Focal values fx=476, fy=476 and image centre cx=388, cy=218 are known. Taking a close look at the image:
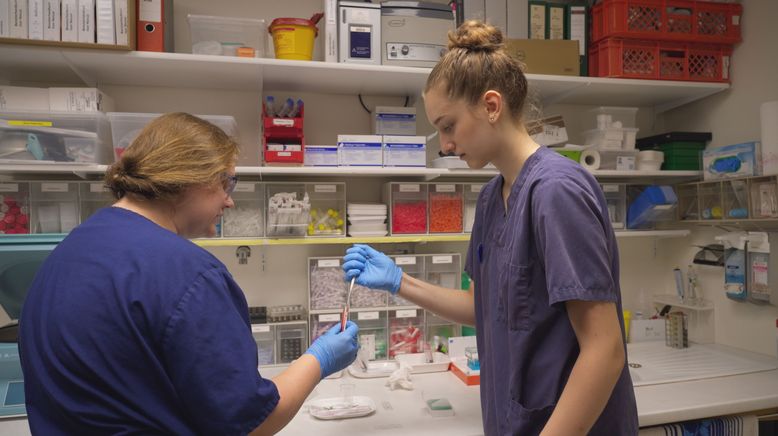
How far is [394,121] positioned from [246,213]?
0.77 meters

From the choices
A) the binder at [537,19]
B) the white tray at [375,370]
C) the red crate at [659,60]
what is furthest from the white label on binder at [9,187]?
the red crate at [659,60]

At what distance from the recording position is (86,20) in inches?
65.7

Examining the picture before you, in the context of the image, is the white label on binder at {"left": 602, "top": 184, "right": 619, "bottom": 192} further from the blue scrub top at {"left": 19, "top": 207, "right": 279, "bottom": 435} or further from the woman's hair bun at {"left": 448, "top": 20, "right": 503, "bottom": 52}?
the blue scrub top at {"left": 19, "top": 207, "right": 279, "bottom": 435}

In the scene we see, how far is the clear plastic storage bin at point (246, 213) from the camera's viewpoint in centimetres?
199

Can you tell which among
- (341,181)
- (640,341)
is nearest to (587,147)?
(640,341)

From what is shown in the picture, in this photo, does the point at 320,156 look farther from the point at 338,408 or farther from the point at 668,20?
the point at 668,20

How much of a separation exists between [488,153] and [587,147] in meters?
1.30

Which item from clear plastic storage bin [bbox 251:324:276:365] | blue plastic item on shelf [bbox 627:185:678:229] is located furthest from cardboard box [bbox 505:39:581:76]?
clear plastic storage bin [bbox 251:324:276:365]

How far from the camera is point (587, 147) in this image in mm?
2277

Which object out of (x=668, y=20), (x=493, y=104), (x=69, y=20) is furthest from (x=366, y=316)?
(x=668, y=20)

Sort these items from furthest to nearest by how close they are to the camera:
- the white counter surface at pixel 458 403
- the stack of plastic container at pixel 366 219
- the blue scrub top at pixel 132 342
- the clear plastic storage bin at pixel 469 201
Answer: the clear plastic storage bin at pixel 469 201, the stack of plastic container at pixel 366 219, the white counter surface at pixel 458 403, the blue scrub top at pixel 132 342

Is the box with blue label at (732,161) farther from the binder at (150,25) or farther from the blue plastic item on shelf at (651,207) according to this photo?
the binder at (150,25)

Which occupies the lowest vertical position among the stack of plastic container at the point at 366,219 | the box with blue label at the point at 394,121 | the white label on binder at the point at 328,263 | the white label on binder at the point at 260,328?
the white label on binder at the point at 260,328

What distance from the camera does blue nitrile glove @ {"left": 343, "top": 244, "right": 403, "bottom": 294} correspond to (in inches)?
61.7
